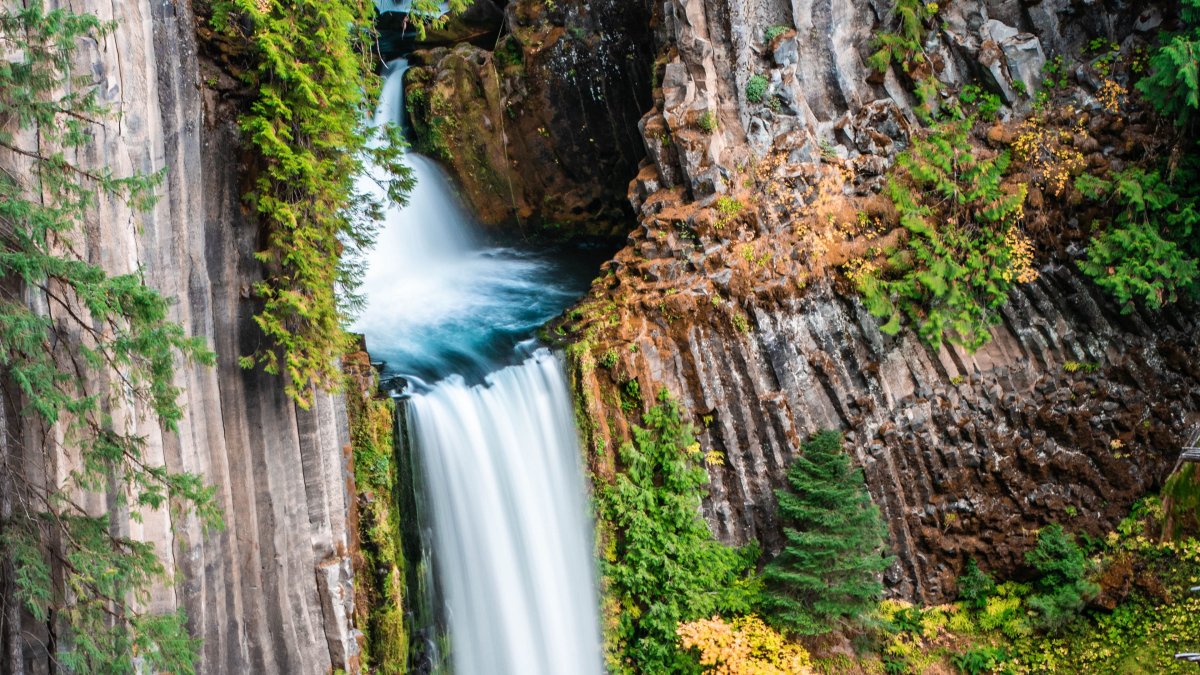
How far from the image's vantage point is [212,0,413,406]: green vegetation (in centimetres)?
982

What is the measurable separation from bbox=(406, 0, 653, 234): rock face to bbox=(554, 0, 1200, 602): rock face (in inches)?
143

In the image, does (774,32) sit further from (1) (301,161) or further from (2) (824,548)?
(1) (301,161)

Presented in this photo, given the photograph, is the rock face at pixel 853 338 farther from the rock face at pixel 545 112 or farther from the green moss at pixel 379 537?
the rock face at pixel 545 112

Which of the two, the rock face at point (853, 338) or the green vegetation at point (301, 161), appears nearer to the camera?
the green vegetation at point (301, 161)

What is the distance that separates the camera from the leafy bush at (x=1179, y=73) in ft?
39.7

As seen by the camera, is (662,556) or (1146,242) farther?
(1146,242)

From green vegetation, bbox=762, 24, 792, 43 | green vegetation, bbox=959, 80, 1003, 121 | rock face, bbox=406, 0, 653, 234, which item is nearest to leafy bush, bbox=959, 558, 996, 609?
green vegetation, bbox=959, 80, 1003, 121

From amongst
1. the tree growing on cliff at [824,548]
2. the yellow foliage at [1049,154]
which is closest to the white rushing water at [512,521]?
the tree growing on cliff at [824,548]

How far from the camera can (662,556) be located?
13.0 meters

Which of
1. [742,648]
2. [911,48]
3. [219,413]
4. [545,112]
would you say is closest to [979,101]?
[911,48]

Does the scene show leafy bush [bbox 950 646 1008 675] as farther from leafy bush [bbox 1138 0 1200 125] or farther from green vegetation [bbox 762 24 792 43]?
green vegetation [bbox 762 24 792 43]

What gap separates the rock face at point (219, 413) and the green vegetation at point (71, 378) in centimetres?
52

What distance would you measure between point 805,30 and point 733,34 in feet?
4.14

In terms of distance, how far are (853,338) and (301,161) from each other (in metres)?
8.77
